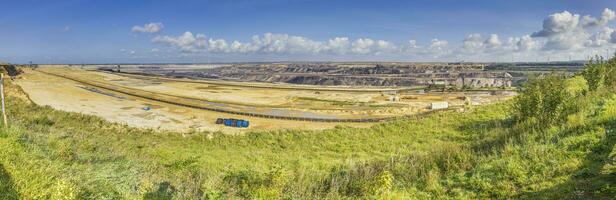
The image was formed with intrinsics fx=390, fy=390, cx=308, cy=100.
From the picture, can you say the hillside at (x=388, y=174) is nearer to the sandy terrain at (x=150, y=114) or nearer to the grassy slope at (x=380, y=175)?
the grassy slope at (x=380, y=175)

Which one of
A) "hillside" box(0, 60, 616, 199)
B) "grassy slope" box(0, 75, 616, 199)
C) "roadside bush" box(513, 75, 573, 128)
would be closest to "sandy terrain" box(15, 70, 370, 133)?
"roadside bush" box(513, 75, 573, 128)

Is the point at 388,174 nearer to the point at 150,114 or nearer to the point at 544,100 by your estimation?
the point at 544,100

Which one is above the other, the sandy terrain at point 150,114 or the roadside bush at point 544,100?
the roadside bush at point 544,100

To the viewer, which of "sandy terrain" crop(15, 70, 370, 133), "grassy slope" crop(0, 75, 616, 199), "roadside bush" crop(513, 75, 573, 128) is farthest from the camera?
"sandy terrain" crop(15, 70, 370, 133)

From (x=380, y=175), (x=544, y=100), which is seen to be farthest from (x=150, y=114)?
(x=380, y=175)

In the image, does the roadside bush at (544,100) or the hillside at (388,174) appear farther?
the roadside bush at (544,100)

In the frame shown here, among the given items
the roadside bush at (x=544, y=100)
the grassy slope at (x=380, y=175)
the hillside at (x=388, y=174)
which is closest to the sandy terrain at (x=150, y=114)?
the roadside bush at (x=544, y=100)

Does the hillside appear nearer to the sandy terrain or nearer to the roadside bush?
the roadside bush

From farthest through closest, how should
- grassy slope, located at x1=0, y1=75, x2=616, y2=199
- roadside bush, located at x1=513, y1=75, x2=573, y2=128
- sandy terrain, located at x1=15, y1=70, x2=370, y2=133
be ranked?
sandy terrain, located at x1=15, y1=70, x2=370, y2=133
roadside bush, located at x1=513, y1=75, x2=573, y2=128
grassy slope, located at x1=0, y1=75, x2=616, y2=199

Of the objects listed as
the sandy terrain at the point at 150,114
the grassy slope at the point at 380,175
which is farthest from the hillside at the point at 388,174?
the sandy terrain at the point at 150,114

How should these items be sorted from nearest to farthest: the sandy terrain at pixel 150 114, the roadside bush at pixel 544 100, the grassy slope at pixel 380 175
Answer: the grassy slope at pixel 380 175
the roadside bush at pixel 544 100
the sandy terrain at pixel 150 114

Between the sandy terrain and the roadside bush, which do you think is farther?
the sandy terrain

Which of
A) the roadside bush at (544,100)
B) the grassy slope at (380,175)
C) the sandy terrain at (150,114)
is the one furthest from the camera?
the sandy terrain at (150,114)
